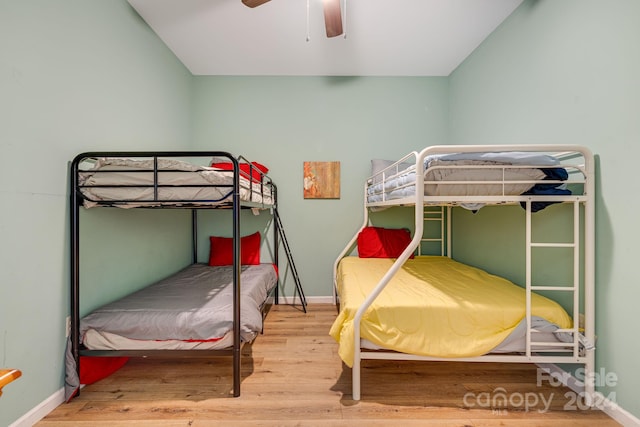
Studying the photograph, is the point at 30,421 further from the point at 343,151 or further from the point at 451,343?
the point at 343,151

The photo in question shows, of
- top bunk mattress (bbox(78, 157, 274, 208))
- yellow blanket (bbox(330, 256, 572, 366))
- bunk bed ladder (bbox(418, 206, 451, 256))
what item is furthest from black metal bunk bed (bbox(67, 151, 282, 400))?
bunk bed ladder (bbox(418, 206, 451, 256))

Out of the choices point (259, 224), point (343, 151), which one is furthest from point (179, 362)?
point (343, 151)

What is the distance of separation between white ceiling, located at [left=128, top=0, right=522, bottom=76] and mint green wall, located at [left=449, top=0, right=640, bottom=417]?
51 cm

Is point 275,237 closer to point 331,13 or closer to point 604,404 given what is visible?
point 331,13

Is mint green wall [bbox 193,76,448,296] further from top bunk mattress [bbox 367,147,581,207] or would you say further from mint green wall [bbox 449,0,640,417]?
top bunk mattress [bbox 367,147,581,207]

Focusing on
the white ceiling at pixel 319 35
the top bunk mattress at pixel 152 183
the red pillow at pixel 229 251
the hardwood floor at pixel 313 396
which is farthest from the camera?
the red pillow at pixel 229 251

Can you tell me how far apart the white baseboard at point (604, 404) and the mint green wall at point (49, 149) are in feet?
9.53

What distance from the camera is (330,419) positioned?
145 cm

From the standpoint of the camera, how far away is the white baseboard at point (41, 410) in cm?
137

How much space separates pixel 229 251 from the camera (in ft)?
9.88

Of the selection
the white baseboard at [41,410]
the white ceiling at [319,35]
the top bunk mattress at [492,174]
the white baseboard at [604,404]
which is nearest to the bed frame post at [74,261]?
the white baseboard at [41,410]

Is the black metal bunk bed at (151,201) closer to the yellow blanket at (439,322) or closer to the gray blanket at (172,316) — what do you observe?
the gray blanket at (172,316)

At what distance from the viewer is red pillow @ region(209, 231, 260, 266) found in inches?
118

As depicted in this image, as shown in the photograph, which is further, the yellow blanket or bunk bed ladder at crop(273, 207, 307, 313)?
bunk bed ladder at crop(273, 207, 307, 313)
